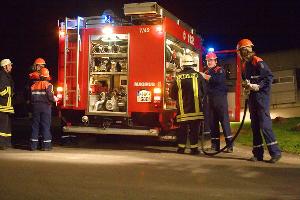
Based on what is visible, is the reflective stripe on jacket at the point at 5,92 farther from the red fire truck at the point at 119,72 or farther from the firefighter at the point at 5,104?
the red fire truck at the point at 119,72

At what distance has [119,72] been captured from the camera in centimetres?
980

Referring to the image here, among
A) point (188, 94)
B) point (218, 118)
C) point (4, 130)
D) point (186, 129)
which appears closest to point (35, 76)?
point (4, 130)

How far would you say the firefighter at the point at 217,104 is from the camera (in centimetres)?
908

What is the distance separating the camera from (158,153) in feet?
28.8

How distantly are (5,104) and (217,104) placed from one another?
166 inches

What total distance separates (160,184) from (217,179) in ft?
2.73

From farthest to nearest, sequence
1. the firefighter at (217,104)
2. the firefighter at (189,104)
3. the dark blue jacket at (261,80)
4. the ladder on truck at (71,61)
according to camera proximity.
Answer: the ladder on truck at (71,61) < the firefighter at (217,104) < the firefighter at (189,104) < the dark blue jacket at (261,80)

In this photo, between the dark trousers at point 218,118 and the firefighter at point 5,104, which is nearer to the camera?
the dark trousers at point 218,118

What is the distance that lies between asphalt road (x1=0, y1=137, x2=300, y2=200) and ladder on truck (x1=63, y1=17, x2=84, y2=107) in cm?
130

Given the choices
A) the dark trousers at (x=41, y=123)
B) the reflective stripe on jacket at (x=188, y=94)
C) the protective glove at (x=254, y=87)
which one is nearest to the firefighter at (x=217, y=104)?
the reflective stripe on jacket at (x=188, y=94)

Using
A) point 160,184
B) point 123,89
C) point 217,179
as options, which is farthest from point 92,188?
point 123,89

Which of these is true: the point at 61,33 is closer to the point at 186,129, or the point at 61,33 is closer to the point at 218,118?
the point at 186,129

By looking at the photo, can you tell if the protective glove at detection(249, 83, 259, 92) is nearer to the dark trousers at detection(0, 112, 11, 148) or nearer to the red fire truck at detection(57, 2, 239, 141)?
the red fire truck at detection(57, 2, 239, 141)

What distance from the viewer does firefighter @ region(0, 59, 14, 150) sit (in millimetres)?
9211
